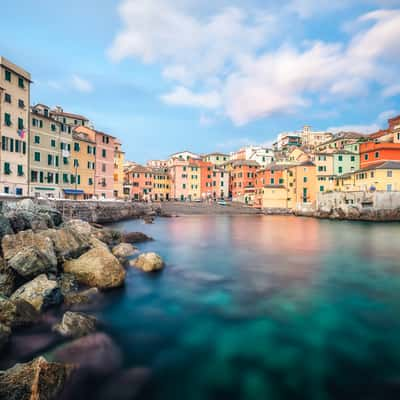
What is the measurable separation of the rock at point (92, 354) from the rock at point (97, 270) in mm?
4465

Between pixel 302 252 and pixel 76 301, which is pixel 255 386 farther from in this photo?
pixel 302 252

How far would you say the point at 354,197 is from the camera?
189 ft

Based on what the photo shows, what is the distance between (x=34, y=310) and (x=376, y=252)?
2566 cm

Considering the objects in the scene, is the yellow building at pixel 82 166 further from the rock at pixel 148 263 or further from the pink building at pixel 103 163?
the rock at pixel 148 263

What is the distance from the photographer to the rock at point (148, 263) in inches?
618

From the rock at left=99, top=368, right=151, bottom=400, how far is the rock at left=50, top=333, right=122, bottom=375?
349 mm

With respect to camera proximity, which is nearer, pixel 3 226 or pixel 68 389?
pixel 68 389

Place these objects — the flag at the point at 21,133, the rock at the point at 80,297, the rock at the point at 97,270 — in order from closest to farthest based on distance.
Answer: the rock at the point at 80,297 → the rock at the point at 97,270 → the flag at the point at 21,133

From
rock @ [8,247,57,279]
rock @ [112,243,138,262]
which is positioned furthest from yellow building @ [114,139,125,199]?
rock @ [8,247,57,279]

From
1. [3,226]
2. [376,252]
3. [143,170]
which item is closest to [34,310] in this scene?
[3,226]

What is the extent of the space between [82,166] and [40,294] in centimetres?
4749

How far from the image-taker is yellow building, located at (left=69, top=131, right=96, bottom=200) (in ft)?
168

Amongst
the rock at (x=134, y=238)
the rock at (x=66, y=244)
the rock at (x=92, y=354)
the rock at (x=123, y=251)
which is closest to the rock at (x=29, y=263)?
the rock at (x=66, y=244)

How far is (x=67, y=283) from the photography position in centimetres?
1173
